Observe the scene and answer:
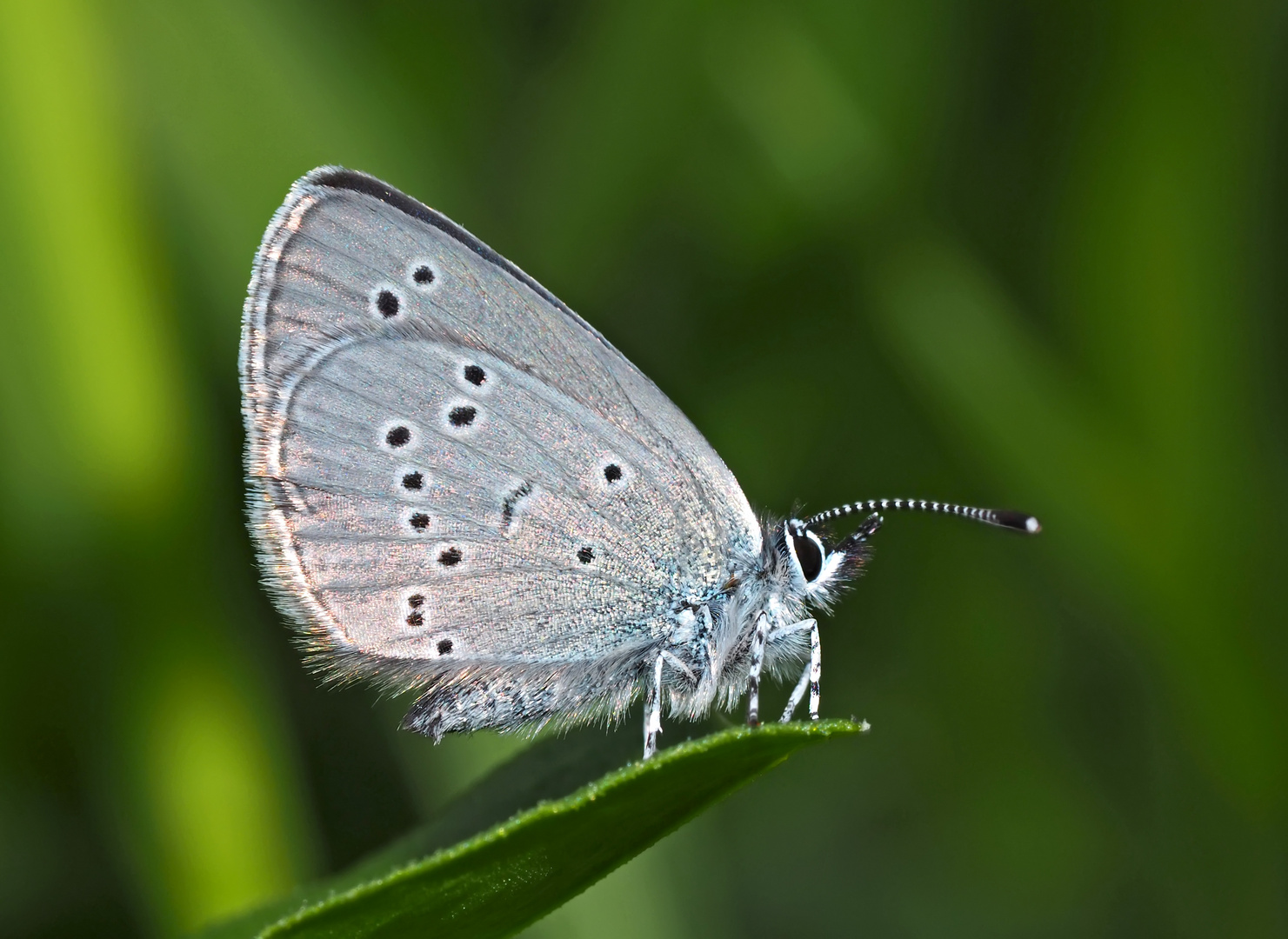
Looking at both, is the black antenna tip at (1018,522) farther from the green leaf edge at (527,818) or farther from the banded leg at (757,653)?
the green leaf edge at (527,818)

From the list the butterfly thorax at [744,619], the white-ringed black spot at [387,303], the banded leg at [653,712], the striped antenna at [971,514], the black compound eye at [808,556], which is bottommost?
the banded leg at [653,712]

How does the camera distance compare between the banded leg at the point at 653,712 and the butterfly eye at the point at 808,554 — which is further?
the butterfly eye at the point at 808,554

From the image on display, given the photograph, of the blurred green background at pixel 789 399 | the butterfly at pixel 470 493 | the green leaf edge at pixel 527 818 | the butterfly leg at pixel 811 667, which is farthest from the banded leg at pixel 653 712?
the blurred green background at pixel 789 399

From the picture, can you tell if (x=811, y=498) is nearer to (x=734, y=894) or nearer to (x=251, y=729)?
(x=734, y=894)

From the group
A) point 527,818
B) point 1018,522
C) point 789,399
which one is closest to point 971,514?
point 1018,522

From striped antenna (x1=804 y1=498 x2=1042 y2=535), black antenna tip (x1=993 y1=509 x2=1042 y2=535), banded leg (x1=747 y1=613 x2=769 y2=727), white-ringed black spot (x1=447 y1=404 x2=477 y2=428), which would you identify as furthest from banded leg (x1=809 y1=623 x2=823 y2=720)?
white-ringed black spot (x1=447 y1=404 x2=477 y2=428)

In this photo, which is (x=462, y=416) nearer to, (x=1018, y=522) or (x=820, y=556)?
(x=820, y=556)

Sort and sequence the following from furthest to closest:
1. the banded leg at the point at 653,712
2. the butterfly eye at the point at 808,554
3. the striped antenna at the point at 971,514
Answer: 1. the butterfly eye at the point at 808,554
2. the striped antenna at the point at 971,514
3. the banded leg at the point at 653,712

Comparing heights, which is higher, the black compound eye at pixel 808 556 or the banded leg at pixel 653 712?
the black compound eye at pixel 808 556
